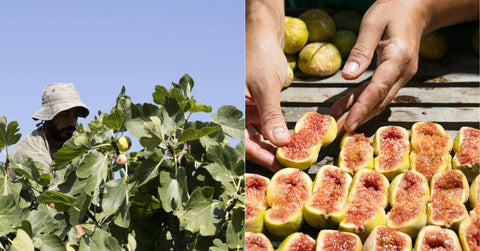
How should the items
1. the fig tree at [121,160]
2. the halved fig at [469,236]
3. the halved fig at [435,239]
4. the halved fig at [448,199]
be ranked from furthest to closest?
the fig tree at [121,160] → the halved fig at [448,199] → the halved fig at [435,239] → the halved fig at [469,236]

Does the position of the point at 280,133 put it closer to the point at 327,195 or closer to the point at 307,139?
the point at 307,139

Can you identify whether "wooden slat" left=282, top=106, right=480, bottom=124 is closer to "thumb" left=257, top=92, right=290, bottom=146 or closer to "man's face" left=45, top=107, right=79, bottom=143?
"thumb" left=257, top=92, right=290, bottom=146

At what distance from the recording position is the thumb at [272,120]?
45.9 inches

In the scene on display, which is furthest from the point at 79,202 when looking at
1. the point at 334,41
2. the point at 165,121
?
the point at 334,41

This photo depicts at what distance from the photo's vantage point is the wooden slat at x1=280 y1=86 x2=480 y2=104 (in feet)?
3.78

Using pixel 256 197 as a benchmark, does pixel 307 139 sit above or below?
above

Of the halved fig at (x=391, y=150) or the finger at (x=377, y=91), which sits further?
the halved fig at (x=391, y=150)

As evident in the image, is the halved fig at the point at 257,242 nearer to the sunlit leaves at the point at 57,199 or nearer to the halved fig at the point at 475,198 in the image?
the halved fig at the point at 475,198

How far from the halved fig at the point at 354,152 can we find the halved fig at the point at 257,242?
0.31 meters

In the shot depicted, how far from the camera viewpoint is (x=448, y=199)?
3.82 ft

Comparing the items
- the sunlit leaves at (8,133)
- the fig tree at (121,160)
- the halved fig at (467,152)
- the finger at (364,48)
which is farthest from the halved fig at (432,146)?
the sunlit leaves at (8,133)

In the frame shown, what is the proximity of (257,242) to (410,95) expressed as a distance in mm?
500

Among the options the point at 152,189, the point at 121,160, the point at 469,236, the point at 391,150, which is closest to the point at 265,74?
the point at 391,150

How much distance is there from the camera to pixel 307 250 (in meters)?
1.12
